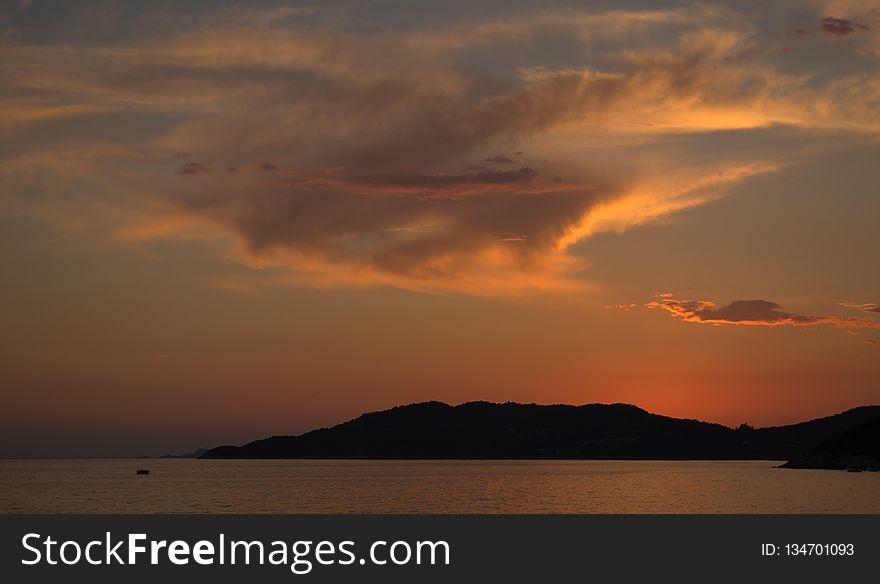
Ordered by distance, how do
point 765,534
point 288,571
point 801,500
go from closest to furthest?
1. point 288,571
2. point 765,534
3. point 801,500

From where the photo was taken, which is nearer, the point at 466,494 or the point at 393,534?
the point at 393,534

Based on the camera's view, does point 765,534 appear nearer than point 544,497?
Yes

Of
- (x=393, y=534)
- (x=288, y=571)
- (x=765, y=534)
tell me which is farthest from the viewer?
(x=765, y=534)

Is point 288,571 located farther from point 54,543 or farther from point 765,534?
point 765,534

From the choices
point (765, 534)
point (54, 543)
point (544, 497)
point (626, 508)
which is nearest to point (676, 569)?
point (765, 534)

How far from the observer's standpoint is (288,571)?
4912cm

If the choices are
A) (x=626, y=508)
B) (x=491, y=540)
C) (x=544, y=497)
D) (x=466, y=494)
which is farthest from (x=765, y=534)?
(x=466, y=494)

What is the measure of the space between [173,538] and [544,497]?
411 feet

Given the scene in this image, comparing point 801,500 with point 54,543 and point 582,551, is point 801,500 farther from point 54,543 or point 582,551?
point 54,543

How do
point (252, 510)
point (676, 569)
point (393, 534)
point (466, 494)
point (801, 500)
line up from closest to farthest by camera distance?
point (676, 569) → point (393, 534) → point (252, 510) → point (801, 500) → point (466, 494)

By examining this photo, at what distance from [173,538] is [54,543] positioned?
26.9 feet

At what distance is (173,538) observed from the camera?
5162cm

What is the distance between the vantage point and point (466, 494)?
181 metres

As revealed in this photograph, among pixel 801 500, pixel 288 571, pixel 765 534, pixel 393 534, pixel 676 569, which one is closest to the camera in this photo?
pixel 288 571
